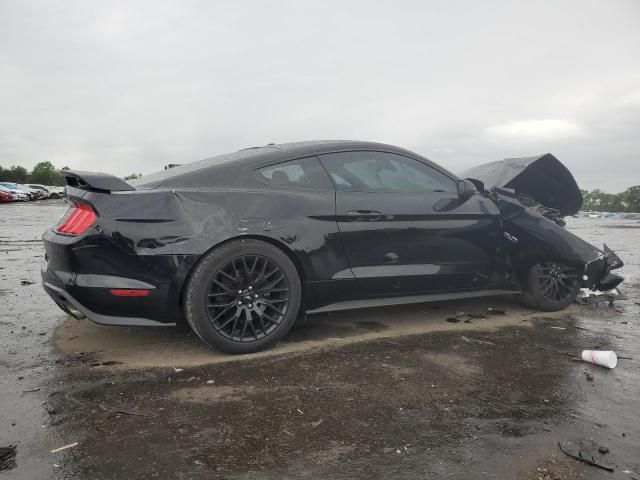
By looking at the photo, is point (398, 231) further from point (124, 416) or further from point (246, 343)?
point (124, 416)

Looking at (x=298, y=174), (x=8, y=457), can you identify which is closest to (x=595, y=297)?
(x=298, y=174)

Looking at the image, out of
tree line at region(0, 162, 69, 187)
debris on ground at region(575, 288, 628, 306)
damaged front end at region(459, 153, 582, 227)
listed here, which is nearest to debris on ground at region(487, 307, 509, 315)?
debris on ground at region(575, 288, 628, 306)

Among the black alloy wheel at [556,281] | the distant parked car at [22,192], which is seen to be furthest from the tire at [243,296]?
the distant parked car at [22,192]

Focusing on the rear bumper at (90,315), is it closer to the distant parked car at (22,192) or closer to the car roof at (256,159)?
the car roof at (256,159)

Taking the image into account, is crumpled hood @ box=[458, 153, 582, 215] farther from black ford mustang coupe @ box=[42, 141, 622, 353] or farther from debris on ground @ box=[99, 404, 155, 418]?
debris on ground @ box=[99, 404, 155, 418]

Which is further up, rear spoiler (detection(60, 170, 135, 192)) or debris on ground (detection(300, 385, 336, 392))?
rear spoiler (detection(60, 170, 135, 192))

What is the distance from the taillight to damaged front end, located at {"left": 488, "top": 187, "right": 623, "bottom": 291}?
3.39 metres

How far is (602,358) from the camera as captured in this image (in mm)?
3293

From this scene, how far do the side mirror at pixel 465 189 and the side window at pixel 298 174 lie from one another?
1235 mm

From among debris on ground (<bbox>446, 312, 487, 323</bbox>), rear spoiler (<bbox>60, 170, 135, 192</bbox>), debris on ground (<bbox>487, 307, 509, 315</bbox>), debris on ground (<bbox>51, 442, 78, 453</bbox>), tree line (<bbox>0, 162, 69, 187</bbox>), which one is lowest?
debris on ground (<bbox>51, 442, 78, 453</bbox>)

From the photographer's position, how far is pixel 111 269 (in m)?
3.16

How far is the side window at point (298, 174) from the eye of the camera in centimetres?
367

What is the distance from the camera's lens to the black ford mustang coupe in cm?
320

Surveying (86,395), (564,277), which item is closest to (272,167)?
(86,395)
